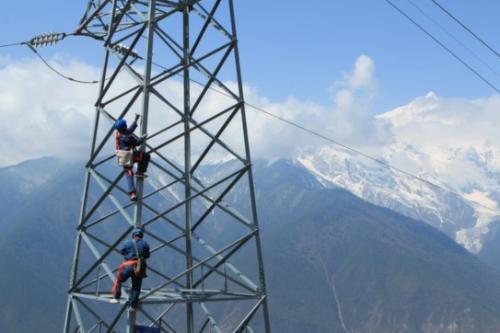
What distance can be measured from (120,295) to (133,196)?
2555mm

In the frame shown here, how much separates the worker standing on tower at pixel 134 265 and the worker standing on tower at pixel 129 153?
6.00 feet

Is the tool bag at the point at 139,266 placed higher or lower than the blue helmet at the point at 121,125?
lower

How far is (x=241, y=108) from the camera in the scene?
21.2m

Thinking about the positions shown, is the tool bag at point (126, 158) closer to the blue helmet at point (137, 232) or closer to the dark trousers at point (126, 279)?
the blue helmet at point (137, 232)

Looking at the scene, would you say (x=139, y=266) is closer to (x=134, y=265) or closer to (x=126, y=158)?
(x=134, y=265)

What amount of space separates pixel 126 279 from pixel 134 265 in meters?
0.42

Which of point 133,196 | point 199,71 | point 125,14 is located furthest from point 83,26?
point 133,196

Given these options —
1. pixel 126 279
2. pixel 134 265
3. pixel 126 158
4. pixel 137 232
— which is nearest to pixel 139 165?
pixel 126 158

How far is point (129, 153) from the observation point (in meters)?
17.5

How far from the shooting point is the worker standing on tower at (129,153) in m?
17.5

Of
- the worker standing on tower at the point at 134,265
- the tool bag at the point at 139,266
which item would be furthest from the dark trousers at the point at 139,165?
the tool bag at the point at 139,266

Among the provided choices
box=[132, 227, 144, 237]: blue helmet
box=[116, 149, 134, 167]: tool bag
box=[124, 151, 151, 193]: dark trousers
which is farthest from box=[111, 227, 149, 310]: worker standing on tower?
box=[116, 149, 134, 167]: tool bag

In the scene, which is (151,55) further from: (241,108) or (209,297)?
(209,297)

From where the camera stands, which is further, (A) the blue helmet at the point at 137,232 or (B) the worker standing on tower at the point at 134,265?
(A) the blue helmet at the point at 137,232
